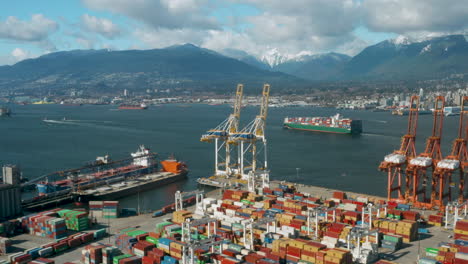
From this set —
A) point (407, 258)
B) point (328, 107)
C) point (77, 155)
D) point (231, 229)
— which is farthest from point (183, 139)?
point (328, 107)

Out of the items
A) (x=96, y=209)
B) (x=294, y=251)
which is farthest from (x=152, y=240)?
(x=96, y=209)

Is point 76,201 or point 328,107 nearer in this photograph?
point 76,201

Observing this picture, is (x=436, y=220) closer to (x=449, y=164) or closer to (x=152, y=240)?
(x=449, y=164)

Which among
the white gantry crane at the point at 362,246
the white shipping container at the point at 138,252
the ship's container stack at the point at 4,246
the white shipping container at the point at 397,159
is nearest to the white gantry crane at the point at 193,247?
the white shipping container at the point at 138,252

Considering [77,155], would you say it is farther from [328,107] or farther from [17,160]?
[328,107]

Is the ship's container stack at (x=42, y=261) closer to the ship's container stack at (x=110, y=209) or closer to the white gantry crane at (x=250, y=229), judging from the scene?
the ship's container stack at (x=110, y=209)

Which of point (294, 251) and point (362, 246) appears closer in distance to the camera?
point (294, 251)
